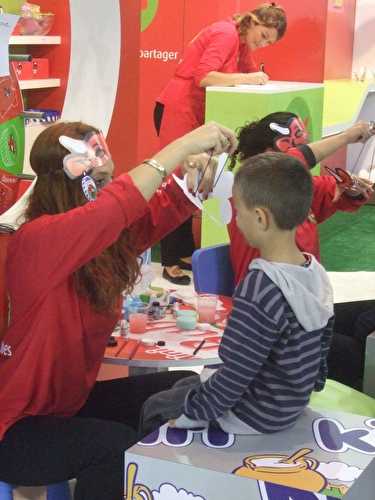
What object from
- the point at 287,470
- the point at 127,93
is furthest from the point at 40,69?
the point at 287,470

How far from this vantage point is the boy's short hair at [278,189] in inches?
76.5

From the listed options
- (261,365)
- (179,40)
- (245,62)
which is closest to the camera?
(261,365)

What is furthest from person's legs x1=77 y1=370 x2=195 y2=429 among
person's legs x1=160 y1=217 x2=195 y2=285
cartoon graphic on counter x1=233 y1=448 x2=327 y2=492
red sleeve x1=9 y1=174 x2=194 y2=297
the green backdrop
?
person's legs x1=160 y1=217 x2=195 y2=285

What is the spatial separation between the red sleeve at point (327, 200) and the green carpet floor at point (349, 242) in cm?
265

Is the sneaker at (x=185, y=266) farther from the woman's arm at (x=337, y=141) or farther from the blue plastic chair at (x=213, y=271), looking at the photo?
the blue plastic chair at (x=213, y=271)

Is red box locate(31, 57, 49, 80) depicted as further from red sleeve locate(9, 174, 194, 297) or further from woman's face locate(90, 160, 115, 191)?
red sleeve locate(9, 174, 194, 297)

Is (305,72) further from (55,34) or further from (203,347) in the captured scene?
(203,347)

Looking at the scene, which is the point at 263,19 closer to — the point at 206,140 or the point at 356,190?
the point at 356,190

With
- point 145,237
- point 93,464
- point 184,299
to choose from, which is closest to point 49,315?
point 93,464

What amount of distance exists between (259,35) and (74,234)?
3304 mm

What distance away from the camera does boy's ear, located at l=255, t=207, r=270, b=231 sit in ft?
6.37

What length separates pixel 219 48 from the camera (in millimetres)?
4828

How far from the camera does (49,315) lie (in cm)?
209

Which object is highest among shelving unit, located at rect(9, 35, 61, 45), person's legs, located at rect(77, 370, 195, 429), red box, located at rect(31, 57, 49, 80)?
shelving unit, located at rect(9, 35, 61, 45)
